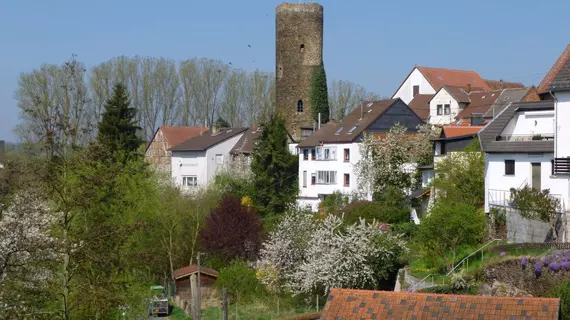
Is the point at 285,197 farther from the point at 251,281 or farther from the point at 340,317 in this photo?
the point at 340,317

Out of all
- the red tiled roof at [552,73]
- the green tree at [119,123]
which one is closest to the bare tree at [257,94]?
the green tree at [119,123]

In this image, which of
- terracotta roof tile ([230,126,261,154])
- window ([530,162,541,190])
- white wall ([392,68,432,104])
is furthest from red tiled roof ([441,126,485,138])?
white wall ([392,68,432,104])

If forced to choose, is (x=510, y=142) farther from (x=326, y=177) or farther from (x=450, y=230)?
(x=326, y=177)

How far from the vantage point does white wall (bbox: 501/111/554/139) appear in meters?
33.0

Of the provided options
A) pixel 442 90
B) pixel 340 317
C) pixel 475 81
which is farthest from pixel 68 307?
pixel 475 81

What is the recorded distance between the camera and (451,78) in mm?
76250

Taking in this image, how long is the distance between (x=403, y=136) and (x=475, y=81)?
29610mm

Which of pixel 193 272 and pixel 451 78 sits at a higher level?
pixel 451 78

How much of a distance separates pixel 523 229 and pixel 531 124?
216 inches

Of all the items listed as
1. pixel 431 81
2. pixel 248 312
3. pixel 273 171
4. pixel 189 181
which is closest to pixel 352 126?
pixel 273 171

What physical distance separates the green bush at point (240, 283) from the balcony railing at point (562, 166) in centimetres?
1400

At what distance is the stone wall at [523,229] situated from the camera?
2908 centimetres

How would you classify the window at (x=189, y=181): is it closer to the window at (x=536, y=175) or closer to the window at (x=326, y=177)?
the window at (x=326, y=177)

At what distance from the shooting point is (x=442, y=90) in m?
65.6
